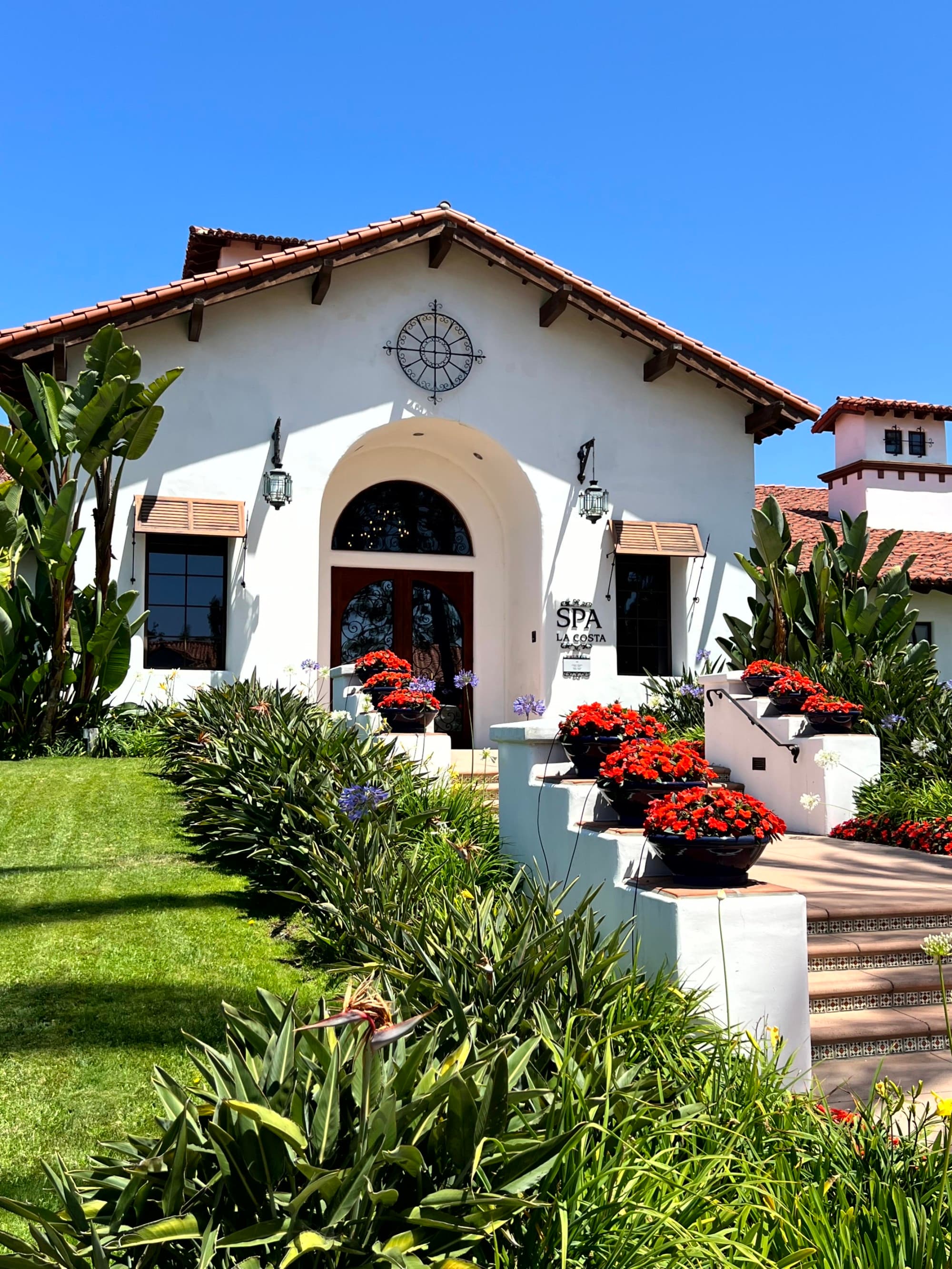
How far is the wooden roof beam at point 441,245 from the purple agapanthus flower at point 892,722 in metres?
8.29

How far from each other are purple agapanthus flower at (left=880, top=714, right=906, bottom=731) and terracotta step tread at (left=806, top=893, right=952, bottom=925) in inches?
131

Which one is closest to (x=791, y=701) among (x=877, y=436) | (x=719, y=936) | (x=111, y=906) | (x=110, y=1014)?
(x=719, y=936)

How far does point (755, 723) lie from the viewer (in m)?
9.50

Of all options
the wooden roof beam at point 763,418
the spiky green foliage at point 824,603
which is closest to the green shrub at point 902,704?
the spiky green foliage at point 824,603

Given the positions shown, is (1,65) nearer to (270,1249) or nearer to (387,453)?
(387,453)

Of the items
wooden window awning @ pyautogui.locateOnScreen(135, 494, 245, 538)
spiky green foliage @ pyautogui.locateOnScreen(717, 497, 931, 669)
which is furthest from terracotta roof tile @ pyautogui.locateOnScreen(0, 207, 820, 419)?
spiky green foliage @ pyautogui.locateOnScreen(717, 497, 931, 669)

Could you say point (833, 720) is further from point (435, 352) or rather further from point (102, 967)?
point (435, 352)

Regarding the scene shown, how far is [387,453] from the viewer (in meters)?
15.0

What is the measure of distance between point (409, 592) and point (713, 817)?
10.6m

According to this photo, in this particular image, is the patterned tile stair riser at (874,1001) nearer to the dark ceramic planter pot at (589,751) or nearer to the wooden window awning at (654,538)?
the dark ceramic planter pot at (589,751)

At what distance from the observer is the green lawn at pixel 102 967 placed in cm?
351

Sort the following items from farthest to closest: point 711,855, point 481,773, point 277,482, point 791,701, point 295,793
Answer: point 277,482 < point 481,773 < point 791,701 < point 295,793 < point 711,855

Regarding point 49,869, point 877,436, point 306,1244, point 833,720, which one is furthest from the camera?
point 877,436

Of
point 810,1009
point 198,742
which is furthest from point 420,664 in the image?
point 810,1009
